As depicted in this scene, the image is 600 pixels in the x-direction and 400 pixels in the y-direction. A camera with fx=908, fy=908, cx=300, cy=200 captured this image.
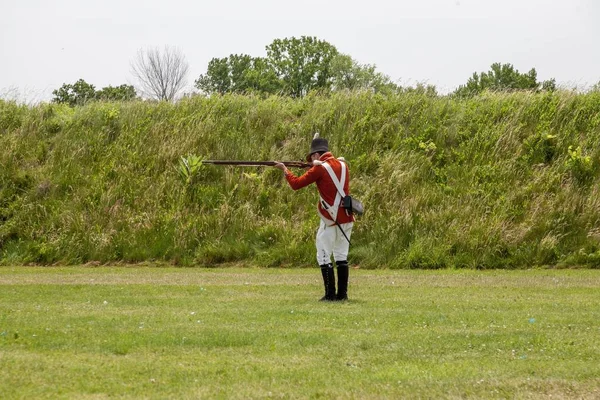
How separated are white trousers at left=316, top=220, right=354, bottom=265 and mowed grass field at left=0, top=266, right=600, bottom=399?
766 mm

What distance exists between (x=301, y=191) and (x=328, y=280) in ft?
34.5

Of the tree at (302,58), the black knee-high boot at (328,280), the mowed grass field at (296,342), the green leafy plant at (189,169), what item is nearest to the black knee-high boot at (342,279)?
the black knee-high boot at (328,280)

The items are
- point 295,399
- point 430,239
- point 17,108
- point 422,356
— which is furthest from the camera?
point 17,108

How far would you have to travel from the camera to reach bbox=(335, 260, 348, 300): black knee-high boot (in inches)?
567

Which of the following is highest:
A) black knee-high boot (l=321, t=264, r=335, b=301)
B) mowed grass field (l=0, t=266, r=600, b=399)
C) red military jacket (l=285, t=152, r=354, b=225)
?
red military jacket (l=285, t=152, r=354, b=225)

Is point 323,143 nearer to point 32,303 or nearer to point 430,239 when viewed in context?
point 32,303

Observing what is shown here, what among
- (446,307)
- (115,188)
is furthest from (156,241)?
(446,307)

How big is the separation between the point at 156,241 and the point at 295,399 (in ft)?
53.6

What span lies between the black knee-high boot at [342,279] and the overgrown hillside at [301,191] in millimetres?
7503

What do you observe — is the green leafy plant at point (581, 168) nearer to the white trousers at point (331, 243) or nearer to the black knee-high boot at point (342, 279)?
the white trousers at point (331, 243)

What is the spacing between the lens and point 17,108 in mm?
29766

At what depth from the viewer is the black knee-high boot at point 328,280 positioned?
14.4 m

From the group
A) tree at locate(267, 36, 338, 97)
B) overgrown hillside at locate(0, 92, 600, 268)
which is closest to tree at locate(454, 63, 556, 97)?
tree at locate(267, 36, 338, 97)

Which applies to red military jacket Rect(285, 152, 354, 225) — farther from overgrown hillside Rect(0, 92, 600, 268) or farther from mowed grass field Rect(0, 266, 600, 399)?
overgrown hillside Rect(0, 92, 600, 268)
